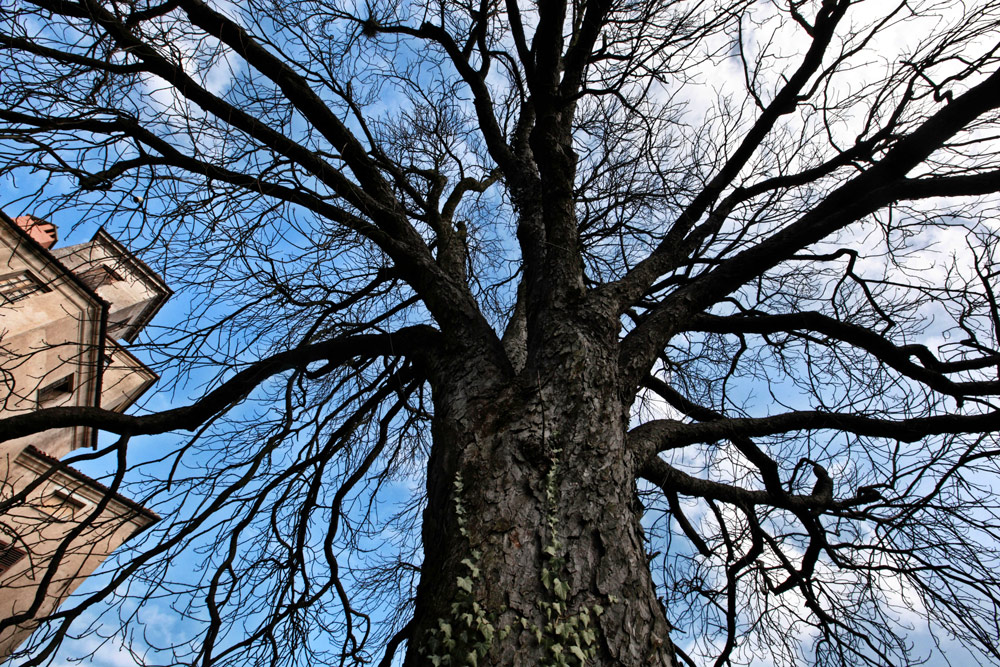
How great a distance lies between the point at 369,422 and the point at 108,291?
18.7 m

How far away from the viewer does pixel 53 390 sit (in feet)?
18.2

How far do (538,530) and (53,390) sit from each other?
241 inches

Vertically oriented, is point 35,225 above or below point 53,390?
below

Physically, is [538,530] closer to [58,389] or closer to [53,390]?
[53,390]

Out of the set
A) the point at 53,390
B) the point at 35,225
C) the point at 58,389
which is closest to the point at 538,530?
the point at 35,225

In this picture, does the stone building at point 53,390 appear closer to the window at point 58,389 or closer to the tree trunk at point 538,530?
the window at point 58,389

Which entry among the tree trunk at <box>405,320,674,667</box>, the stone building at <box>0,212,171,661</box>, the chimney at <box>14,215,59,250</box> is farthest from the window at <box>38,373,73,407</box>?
the tree trunk at <box>405,320,674,667</box>

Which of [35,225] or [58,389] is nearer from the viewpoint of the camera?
[35,225]

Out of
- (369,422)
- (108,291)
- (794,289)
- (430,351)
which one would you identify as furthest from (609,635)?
(108,291)

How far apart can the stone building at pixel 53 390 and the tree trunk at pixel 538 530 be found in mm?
1552

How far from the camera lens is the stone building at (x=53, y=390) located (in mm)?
2320

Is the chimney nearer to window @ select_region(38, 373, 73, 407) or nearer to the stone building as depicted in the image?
the stone building

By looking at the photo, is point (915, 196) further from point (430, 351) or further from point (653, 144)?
point (430, 351)

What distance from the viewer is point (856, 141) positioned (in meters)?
2.93
